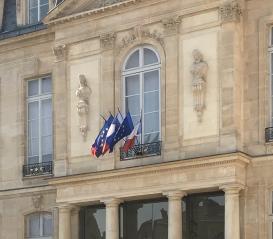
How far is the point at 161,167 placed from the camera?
1900 cm

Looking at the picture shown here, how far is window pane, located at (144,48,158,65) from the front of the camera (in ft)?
66.1

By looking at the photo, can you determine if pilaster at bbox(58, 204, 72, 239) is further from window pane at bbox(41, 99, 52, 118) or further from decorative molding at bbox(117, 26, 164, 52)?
decorative molding at bbox(117, 26, 164, 52)

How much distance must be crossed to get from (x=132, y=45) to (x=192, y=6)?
1.74 meters

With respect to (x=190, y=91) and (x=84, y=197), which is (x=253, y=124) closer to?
(x=190, y=91)

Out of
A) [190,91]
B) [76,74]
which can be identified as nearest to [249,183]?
[190,91]

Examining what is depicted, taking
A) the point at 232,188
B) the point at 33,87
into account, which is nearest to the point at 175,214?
the point at 232,188

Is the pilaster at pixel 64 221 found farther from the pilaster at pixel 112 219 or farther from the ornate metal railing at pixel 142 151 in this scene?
the ornate metal railing at pixel 142 151

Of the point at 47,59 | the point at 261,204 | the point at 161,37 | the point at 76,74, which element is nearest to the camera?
the point at 261,204

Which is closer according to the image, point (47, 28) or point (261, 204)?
point (261, 204)

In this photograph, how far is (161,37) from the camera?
19844mm

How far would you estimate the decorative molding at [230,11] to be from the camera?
739 inches

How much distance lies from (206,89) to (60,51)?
4184mm

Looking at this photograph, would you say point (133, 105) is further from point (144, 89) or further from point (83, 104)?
point (83, 104)

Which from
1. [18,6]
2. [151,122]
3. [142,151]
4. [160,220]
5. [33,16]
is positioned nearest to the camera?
[142,151]
